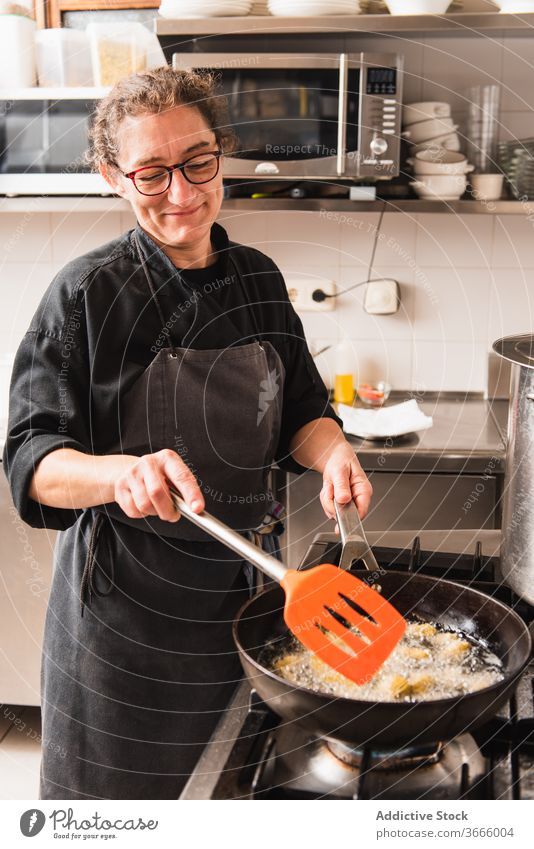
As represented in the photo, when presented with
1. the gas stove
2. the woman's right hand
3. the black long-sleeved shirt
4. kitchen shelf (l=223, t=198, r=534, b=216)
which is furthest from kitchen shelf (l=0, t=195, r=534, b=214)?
the gas stove

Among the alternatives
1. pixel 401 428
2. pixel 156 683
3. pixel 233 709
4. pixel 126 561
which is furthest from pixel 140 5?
pixel 233 709

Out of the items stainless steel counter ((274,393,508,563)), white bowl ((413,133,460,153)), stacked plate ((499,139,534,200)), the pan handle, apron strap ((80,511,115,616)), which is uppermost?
white bowl ((413,133,460,153))

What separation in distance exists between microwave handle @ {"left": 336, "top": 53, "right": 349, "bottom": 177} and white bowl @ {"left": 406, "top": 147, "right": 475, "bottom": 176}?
0.22m

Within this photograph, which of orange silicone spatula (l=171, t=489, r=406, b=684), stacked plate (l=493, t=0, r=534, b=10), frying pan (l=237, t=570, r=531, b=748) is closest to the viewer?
frying pan (l=237, t=570, r=531, b=748)

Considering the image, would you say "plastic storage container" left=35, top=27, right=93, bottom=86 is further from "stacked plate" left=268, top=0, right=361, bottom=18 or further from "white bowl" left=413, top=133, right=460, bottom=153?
"white bowl" left=413, top=133, right=460, bottom=153

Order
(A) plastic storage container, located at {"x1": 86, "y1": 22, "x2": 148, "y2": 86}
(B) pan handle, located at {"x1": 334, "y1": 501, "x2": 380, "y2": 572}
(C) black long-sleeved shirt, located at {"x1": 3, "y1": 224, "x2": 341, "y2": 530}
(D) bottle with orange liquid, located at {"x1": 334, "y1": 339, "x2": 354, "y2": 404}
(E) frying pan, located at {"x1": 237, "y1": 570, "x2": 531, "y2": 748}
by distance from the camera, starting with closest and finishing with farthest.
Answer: (E) frying pan, located at {"x1": 237, "y1": 570, "x2": 531, "y2": 748}, (B) pan handle, located at {"x1": 334, "y1": 501, "x2": 380, "y2": 572}, (C) black long-sleeved shirt, located at {"x1": 3, "y1": 224, "x2": 341, "y2": 530}, (A) plastic storage container, located at {"x1": 86, "y1": 22, "x2": 148, "y2": 86}, (D) bottle with orange liquid, located at {"x1": 334, "y1": 339, "x2": 354, "y2": 404}

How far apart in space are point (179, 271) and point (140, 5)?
3.84ft

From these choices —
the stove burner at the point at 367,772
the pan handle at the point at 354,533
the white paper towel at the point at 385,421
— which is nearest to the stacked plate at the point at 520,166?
the white paper towel at the point at 385,421

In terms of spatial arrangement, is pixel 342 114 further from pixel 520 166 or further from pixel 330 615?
pixel 330 615

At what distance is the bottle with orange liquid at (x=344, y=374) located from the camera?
1.94 metres

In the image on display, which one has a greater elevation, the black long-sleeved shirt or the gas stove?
the black long-sleeved shirt

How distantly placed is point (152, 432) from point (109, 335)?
13 cm

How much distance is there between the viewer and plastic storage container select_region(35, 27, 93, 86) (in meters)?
1.79

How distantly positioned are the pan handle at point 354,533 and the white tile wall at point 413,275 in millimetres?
1132
